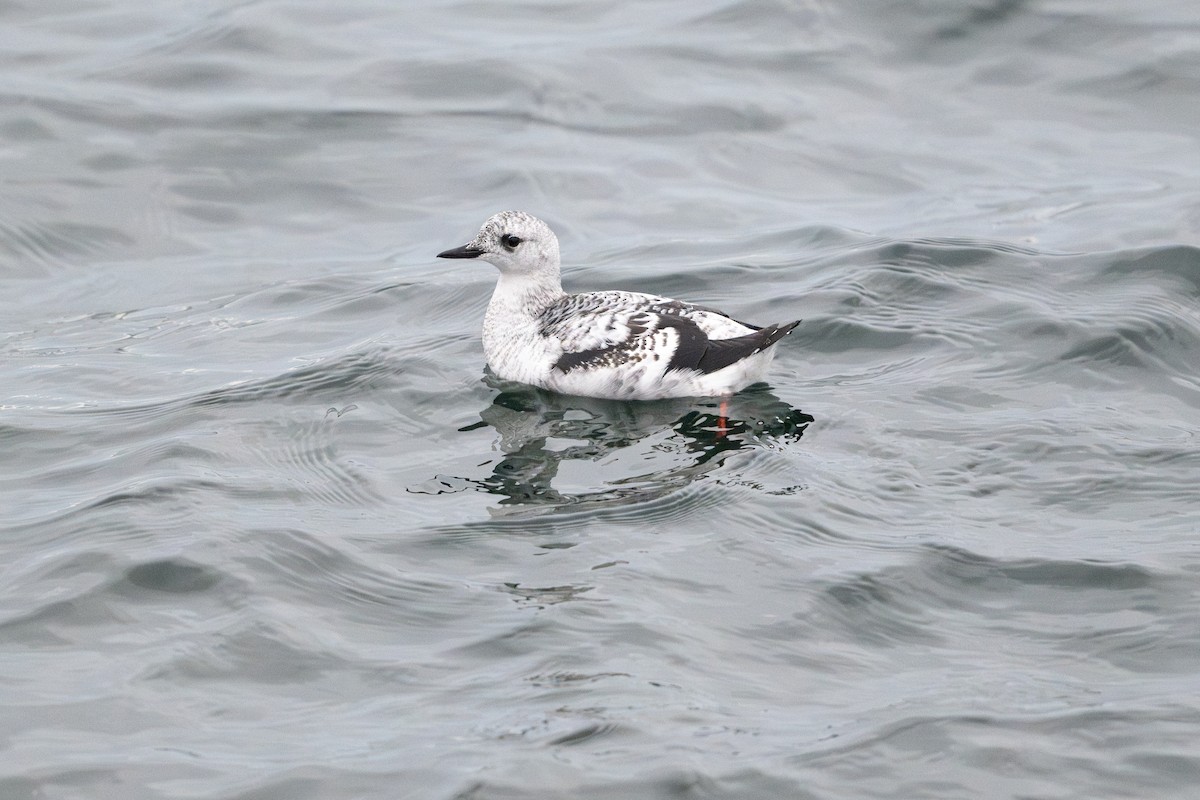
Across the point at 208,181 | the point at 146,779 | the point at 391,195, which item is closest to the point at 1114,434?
the point at 146,779

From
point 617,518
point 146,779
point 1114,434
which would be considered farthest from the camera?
point 1114,434

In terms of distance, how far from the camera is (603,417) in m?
9.42

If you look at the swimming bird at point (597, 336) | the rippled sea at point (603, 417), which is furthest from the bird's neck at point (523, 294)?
the rippled sea at point (603, 417)

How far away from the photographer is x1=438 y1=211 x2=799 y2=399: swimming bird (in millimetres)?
9352

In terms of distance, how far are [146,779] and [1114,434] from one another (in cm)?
569

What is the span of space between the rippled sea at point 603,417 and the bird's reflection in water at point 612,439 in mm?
45

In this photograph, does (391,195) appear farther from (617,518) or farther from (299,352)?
(617,518)

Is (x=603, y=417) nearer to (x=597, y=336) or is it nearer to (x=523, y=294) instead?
(x=597, y=336)

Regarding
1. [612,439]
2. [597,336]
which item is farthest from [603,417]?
[597,336]

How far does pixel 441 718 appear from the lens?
613 cm

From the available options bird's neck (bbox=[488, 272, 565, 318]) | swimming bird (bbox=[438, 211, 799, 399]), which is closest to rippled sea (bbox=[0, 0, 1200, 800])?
swimming bird (bbox=[438, 211, 799, 399])

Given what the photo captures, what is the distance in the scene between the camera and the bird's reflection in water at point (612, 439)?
325 inches

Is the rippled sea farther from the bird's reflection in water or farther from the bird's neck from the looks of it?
the bird's neck

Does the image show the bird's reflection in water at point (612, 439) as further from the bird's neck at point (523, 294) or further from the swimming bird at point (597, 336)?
the bird's neck at point (523, 294)
